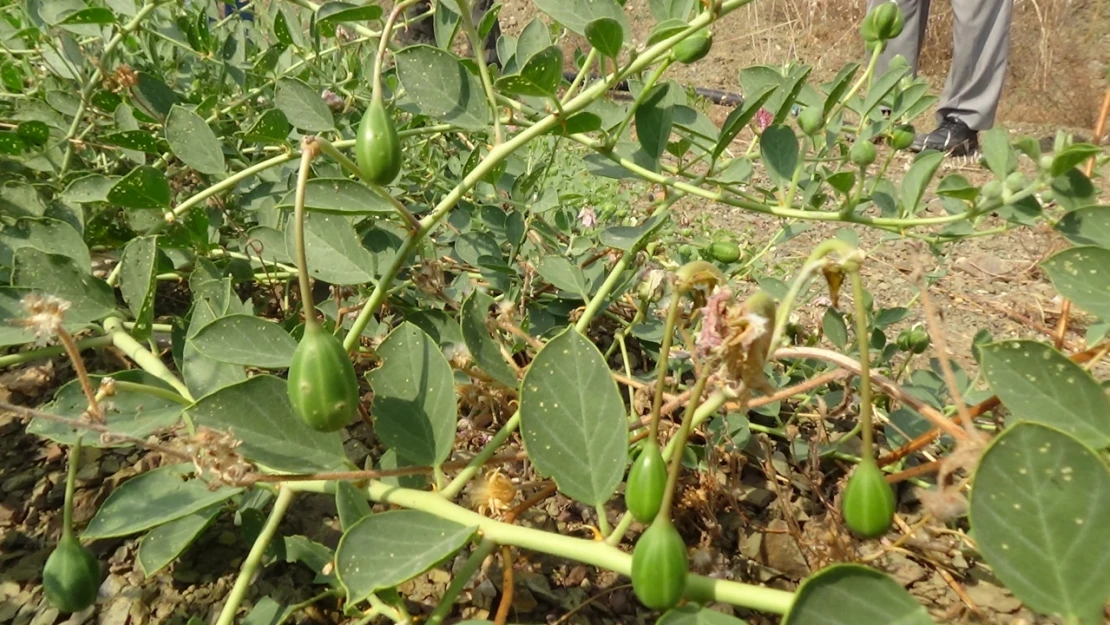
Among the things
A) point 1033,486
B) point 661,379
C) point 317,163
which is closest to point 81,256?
point 317,163

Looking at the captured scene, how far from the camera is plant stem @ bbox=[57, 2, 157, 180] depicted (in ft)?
3.08

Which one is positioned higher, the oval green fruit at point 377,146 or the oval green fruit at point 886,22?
the oval green fruit at point 886,22

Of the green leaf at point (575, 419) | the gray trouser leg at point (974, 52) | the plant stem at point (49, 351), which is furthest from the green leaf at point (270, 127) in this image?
the gray trouser leg at point (974, 52)

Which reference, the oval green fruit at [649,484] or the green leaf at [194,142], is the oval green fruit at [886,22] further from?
the green leaf at [194,142]

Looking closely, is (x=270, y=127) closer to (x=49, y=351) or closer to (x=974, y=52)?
(x=49, y=351)

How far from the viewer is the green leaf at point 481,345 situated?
601 millimetres

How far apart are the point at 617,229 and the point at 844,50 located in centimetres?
536

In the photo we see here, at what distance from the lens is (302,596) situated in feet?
2.31

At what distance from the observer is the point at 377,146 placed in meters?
0.49

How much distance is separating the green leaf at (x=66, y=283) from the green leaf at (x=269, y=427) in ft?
0.91

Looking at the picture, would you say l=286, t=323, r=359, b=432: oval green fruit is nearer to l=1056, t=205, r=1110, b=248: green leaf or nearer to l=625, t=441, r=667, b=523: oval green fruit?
l=625, t=441, r=667, b=523: oval green fruit

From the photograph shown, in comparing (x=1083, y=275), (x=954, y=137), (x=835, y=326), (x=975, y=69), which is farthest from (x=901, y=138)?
(x=975, y=69)

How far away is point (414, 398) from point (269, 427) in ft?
0.34

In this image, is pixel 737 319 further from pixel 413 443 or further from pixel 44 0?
pixel 44 0
